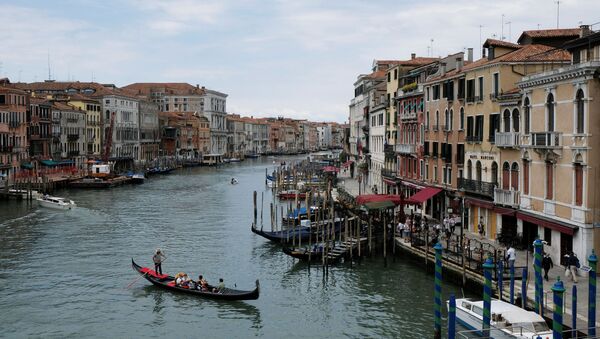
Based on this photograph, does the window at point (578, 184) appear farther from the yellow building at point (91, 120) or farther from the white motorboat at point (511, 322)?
the yellow building at point (91, 120)

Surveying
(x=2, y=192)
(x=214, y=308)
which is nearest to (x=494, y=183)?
(x=214, y=308)

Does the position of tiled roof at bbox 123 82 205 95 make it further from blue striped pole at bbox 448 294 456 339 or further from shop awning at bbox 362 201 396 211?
blue striped pole at bbox 448 294 456 339

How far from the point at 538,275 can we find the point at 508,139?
24.8ft

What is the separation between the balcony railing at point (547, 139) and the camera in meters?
16.3

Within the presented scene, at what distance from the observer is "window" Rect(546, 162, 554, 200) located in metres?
16.8

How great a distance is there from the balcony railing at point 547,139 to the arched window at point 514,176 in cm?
175

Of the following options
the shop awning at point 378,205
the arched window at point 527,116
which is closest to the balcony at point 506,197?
the arched window at point 527,116

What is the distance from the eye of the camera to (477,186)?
21438mm

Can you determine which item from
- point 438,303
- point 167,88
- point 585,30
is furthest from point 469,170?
point 167,88

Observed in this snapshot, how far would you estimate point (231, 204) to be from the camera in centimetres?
3850

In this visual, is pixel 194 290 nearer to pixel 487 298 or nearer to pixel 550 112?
pixel 487 298

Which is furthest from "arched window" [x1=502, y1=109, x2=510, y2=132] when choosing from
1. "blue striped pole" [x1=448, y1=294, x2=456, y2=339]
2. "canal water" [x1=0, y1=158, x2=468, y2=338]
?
"blue striped pole" [x1=448, y1=294, x2=456, y2=339]

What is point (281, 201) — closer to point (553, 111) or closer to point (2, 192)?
point (2, 192)

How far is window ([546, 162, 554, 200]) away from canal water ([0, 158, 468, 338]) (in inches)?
129
